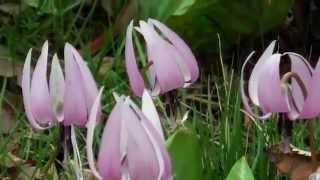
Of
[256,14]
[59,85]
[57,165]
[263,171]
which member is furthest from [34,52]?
[59,85]

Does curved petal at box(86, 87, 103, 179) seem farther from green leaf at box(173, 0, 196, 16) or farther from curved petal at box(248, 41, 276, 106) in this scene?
green leaf at box(173, 0, 196, 16)

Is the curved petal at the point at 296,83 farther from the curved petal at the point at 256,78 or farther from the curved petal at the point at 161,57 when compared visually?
the curved petal at the point at 161,57

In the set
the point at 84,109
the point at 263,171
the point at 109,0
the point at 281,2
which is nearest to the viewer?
the point at 84,109

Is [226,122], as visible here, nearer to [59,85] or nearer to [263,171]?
[263,171]

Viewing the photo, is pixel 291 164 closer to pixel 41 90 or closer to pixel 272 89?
pixel 272 89

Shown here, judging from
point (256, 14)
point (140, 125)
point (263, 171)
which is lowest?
point (263, 171)

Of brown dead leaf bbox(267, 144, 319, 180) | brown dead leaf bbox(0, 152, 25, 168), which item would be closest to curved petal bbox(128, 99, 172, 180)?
brown dead leaf bbox(267, 144, 319, 180)
